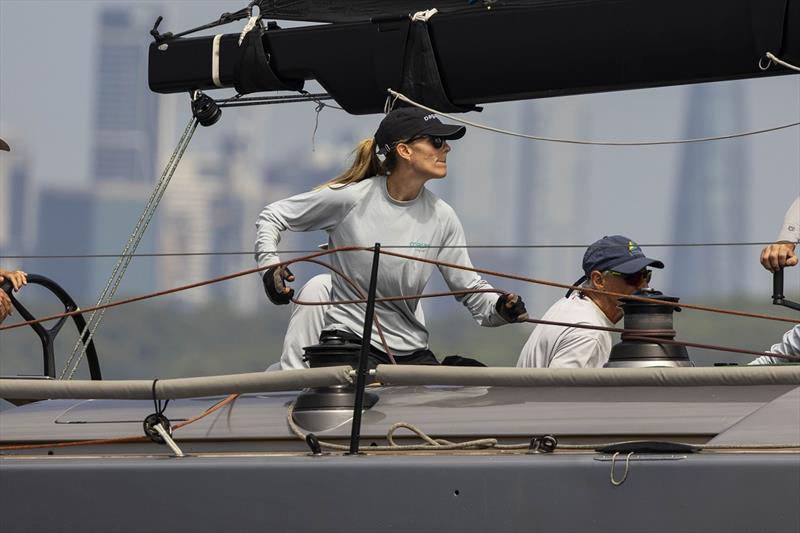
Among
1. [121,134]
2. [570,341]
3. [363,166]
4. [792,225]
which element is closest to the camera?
[570,341]

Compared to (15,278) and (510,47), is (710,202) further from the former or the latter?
(15,278)

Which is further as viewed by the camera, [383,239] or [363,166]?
[363,166]

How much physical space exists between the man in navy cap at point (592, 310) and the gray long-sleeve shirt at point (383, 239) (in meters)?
0.17

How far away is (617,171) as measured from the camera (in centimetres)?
12575

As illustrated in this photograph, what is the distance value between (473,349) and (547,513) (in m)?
78.1

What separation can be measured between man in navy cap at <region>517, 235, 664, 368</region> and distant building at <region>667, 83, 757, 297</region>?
127 m

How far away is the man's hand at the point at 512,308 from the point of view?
4.09 meters

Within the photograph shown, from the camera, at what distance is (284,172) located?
15000cm

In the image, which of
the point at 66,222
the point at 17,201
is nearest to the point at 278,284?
the point at 66,222

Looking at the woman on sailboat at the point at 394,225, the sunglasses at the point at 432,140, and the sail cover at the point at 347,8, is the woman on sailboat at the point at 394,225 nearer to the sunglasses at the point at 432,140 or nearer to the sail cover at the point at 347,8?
the sunglasses at the point at 432,140

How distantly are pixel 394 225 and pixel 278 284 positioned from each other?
53cm

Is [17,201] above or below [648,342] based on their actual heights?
above

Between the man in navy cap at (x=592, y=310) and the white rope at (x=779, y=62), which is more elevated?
the white rope at (x=779, y=62)

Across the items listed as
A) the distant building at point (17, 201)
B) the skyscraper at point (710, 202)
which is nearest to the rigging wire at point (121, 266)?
the skyscraper at point (710, 202)
